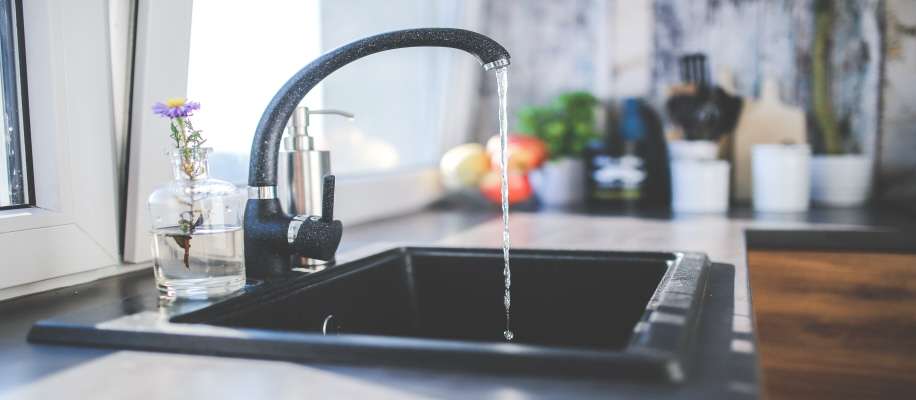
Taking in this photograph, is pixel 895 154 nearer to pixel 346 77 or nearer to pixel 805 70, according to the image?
pixel 805 70

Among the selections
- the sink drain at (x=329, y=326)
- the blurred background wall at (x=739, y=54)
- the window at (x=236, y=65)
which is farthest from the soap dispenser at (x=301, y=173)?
the blurred background wall at (x=739, y=54)

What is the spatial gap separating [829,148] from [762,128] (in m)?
0.17

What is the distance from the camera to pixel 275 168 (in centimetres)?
98

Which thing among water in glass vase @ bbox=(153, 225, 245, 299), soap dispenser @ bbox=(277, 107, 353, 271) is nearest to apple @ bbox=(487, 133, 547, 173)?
soap dispenser @ bbox=(277, 107, 353, 271)

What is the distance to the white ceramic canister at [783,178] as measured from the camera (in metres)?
1.90

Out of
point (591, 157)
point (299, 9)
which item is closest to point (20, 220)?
point (299, 9)

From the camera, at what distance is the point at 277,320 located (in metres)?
0.90

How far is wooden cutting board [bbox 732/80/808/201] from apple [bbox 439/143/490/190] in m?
0.64

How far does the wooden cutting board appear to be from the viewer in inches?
82.4

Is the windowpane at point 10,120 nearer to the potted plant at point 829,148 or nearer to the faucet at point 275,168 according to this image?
the faucet at point 275,168

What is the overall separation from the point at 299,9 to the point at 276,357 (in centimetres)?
103

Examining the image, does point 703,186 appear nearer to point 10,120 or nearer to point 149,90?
point 149,90

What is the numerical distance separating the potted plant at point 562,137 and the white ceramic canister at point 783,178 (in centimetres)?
42

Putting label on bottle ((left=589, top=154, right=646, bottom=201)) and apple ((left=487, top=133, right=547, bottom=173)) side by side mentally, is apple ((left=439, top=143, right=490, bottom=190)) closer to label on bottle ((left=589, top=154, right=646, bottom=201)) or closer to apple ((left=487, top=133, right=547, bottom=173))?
apple ((left=487, top=133, right=547, bottom=173))
